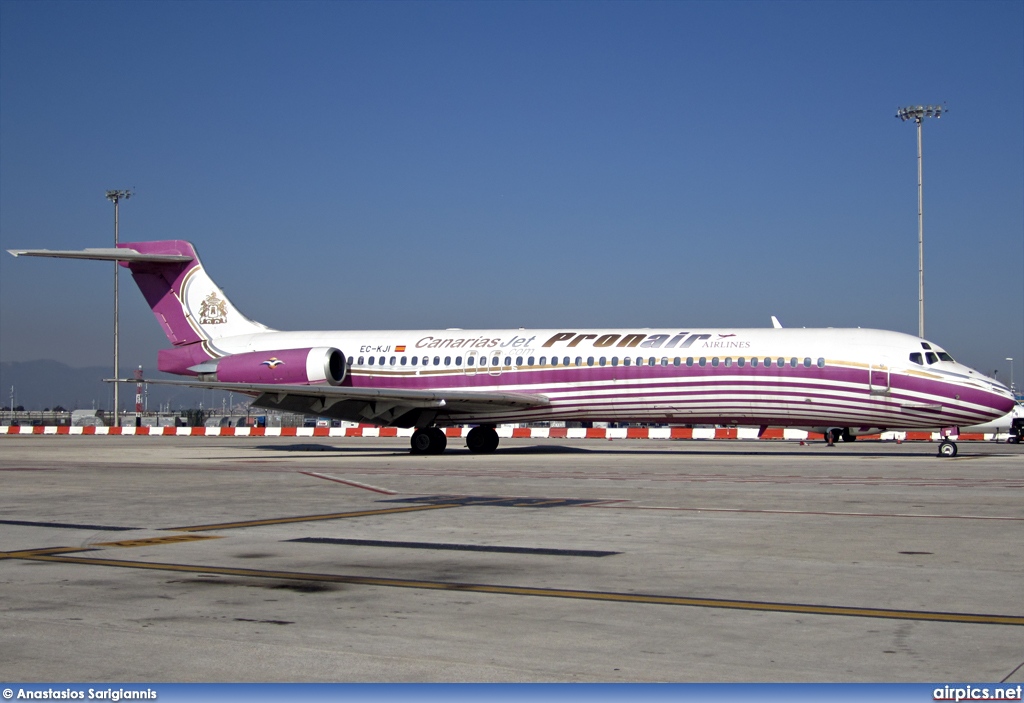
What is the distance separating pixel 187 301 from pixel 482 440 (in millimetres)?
11296

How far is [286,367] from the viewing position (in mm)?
33594

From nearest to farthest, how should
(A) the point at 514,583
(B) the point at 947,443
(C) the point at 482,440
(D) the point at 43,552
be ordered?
(A) the point at 514,583 → (D) the point at 43,552 → (B) the point at 947,443 → (C) the point at 482,440

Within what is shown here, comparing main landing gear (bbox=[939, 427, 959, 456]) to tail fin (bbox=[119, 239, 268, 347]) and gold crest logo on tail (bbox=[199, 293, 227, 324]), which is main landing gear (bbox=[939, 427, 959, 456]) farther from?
gold crest logo on tail (bbox=[199, 293, 227, 324])

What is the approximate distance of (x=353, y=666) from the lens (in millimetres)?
6344

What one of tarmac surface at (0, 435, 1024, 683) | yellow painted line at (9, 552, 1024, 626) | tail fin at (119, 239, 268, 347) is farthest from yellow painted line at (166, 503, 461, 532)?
tail fin at (119, 239, 268, 347)

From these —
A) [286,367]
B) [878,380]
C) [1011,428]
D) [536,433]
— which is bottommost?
[536,433]

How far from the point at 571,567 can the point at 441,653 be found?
11.8 feet

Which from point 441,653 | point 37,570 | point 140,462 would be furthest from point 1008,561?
point 140,462

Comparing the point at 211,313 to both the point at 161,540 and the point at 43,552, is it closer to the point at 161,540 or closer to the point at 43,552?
the point at 161,540

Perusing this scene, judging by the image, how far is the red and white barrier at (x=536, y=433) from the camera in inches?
1912

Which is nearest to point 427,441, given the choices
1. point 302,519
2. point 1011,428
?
point 302,519

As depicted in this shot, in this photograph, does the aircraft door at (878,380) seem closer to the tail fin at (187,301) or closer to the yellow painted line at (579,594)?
the tail fin at (187,301)

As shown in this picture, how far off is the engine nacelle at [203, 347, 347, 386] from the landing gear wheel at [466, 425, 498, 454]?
178 inches

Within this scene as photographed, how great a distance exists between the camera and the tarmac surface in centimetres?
641
